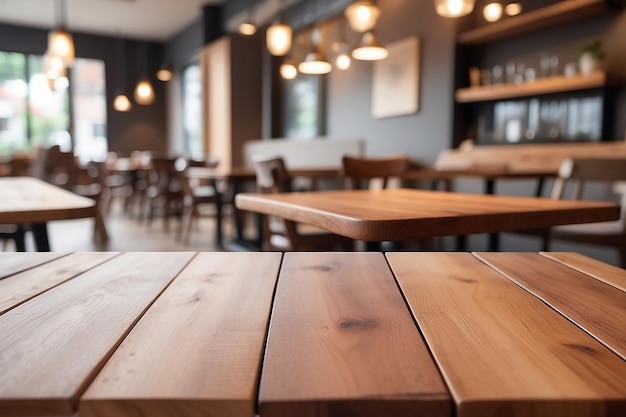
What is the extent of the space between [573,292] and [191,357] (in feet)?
1.88

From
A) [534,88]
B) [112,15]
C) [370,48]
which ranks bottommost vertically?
[534,88]

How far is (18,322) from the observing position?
0.62 m

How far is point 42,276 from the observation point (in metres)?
0.86

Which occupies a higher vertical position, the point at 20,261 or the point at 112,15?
the point at 112,15

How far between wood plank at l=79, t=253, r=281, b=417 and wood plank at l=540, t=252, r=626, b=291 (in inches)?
21.8

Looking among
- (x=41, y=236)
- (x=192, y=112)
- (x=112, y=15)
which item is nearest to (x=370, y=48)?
(x=41, y=236)

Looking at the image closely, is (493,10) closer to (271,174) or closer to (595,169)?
(595,169)

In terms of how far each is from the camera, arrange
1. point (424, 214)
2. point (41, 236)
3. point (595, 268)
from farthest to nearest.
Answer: point (41, 236), point (424, 214), point (595, 268)

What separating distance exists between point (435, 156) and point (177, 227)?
3.34 meters

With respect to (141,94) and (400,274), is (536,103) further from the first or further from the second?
(141,94)

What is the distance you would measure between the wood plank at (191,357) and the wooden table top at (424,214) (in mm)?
437

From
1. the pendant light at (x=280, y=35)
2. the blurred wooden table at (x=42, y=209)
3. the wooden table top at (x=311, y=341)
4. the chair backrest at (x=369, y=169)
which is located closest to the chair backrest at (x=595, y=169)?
the chair backrest at (x=369, y=169)

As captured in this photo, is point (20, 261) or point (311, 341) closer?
point (311, 341)

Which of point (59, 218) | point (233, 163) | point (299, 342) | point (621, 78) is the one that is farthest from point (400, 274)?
point (233, 163)
